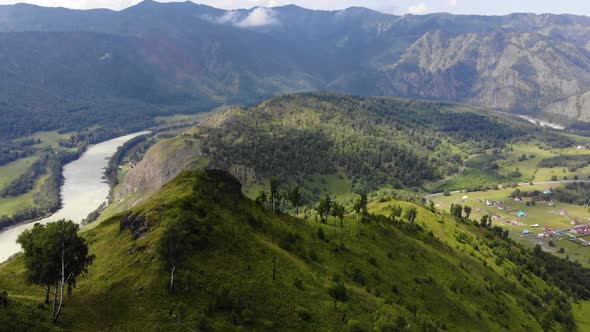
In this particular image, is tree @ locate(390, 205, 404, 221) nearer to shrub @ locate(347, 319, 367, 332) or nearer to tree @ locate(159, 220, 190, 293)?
shrub @ locate(347, 319, 367, 332)

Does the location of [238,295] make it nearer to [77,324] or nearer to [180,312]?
[180,312]

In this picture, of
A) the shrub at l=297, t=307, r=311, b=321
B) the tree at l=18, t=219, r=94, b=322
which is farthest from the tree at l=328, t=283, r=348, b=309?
the tree at l=18, t=219, r=94, b=322

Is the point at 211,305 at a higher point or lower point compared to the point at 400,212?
higher

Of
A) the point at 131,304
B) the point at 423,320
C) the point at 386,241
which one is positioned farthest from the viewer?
the point at 386,241

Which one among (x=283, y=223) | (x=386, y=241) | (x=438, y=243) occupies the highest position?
(x=283, y=223)

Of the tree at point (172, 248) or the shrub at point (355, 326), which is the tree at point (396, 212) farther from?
the tree at point (172, 248)

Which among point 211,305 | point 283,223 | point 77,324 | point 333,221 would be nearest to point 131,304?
point 77,324
